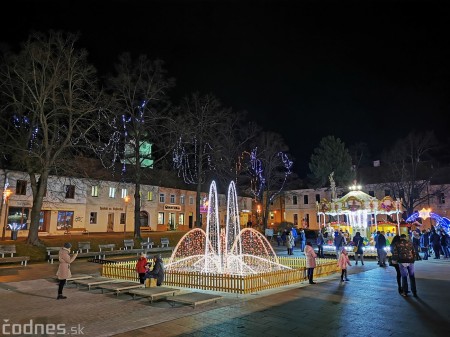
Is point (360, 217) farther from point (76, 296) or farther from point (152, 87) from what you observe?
point (76, 296)

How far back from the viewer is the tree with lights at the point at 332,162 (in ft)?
174

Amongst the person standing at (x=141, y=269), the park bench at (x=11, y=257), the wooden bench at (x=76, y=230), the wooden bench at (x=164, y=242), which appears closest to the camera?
the person standing at (x=141, y=269)

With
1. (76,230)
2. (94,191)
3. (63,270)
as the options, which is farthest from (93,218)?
(63,270)

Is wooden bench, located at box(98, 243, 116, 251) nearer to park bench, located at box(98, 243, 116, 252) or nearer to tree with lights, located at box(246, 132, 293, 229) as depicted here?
park bench, located at box(98, 243, 116, 252)

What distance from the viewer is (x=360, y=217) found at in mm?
30156

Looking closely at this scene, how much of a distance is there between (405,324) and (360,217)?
24112 mm

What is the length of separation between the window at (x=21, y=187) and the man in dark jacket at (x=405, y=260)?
105 feet

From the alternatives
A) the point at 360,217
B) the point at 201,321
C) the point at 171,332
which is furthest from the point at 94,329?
the point at 360,217

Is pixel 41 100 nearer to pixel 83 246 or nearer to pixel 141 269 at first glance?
pixel 83 246

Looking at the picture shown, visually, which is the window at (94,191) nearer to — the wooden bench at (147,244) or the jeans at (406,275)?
the wooden bench at (147,244)

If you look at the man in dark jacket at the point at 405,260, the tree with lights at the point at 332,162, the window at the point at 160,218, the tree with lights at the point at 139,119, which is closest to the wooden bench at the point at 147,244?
the tree with lights at the point at 139,119

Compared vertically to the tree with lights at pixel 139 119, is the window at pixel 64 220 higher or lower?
lower

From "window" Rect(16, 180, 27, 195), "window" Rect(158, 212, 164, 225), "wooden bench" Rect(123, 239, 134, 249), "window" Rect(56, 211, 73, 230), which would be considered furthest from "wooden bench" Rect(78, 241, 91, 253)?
"window" Rect(158, 212, 164, 225)

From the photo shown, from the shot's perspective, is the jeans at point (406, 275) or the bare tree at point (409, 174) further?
the bare tree at point (409, 174)
